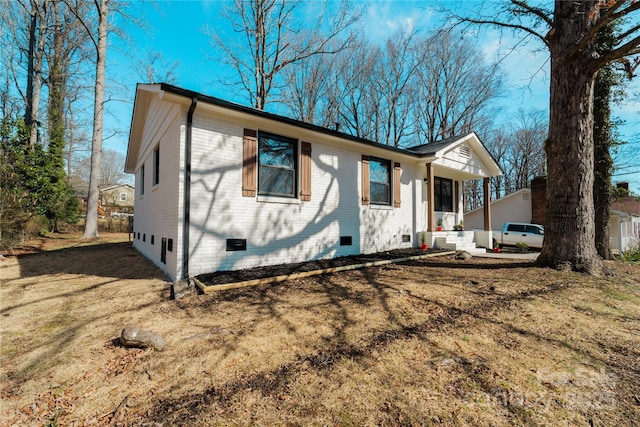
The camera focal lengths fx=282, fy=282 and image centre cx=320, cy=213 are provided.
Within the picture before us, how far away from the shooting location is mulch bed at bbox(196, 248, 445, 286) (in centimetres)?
523

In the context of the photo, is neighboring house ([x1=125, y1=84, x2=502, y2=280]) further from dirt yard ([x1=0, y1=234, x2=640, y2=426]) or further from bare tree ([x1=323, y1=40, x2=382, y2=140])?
bare tree ([x1=323, y1=40, x2=382, y2=140])

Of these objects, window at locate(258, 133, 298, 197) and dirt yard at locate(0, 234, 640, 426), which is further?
window at locate(258, 133, 298, 197)

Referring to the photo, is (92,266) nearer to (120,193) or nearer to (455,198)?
(455,198)

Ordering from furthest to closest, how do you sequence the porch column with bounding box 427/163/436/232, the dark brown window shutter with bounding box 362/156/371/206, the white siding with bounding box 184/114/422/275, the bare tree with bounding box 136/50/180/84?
the bare tree with bounding box 136/50/180/84
the porch column with bounding box 427/163/436/232
the dark brown window shutter with bounding box 362/156/371/206
the white siding with bounding box 184/114/422/275

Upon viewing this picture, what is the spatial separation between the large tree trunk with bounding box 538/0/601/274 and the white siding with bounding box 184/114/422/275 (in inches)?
167

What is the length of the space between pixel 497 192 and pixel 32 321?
116 feet

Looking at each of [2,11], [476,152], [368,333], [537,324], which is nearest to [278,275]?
[368,333]

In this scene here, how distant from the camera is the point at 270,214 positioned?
21.2 feet

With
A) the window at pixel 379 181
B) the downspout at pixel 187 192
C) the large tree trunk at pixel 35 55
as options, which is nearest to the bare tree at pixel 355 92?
the window at pixel 379 181

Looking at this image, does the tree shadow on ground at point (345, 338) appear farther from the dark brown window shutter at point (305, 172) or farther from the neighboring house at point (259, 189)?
the dark brown window shutter at point (305, 172)

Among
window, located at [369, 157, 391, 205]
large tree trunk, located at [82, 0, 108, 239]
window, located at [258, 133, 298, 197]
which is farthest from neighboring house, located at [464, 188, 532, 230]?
large tree trunk, located at [82, 0, 108, 239]

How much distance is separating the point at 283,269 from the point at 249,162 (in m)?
2.43

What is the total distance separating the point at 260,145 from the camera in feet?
21.4

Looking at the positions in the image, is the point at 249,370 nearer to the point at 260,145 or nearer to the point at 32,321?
the point at 32,321
